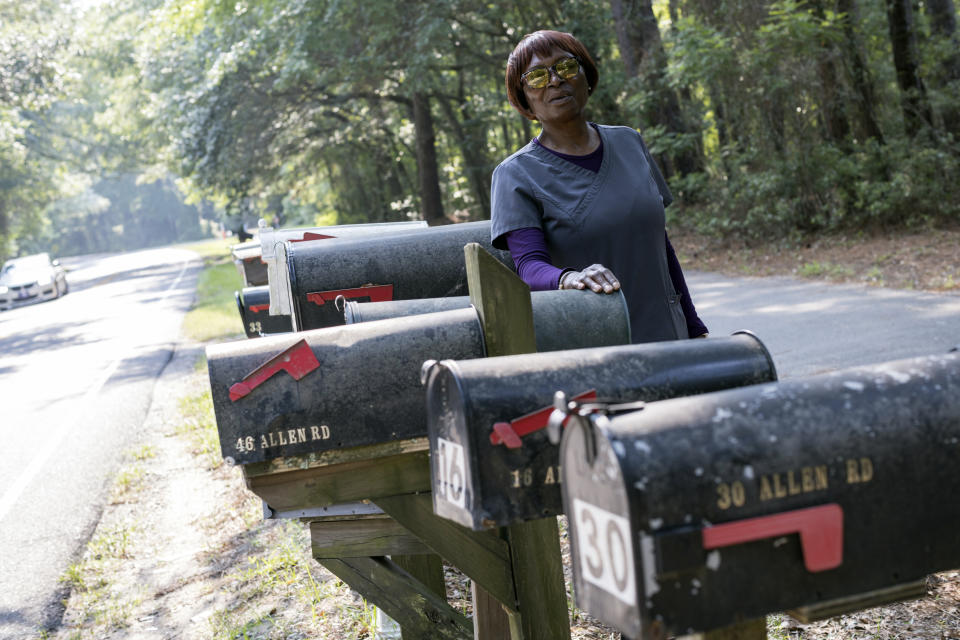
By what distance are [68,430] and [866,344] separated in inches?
271

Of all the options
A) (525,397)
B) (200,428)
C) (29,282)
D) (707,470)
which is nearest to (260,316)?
(525,397)

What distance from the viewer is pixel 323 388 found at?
1.90 metres

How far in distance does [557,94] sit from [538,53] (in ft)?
0.40

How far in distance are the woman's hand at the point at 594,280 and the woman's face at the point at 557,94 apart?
0.47 metres

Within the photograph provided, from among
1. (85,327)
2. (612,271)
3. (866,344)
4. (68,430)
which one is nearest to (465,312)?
(612,271)

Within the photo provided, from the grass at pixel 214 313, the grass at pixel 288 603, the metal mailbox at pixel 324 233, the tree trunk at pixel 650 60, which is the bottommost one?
the grass at pixel 288 603

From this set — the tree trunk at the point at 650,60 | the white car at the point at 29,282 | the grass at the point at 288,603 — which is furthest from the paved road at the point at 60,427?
the tree trunk at the point at 650,60

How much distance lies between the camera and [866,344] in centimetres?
678

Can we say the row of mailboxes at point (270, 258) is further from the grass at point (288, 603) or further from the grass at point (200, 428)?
the grass at point (200, 428)

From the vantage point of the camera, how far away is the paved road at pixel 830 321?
650cm

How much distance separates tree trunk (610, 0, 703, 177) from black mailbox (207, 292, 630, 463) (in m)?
14.8

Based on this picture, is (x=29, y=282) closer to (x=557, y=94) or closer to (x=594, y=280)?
(x=557, y=94)

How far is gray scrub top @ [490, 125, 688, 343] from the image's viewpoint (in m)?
2.34

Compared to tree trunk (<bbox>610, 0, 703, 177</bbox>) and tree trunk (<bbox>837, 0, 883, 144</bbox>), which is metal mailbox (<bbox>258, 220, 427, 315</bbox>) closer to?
tree trunk (<bbox>837, 0, 883, 144</bbox>)
